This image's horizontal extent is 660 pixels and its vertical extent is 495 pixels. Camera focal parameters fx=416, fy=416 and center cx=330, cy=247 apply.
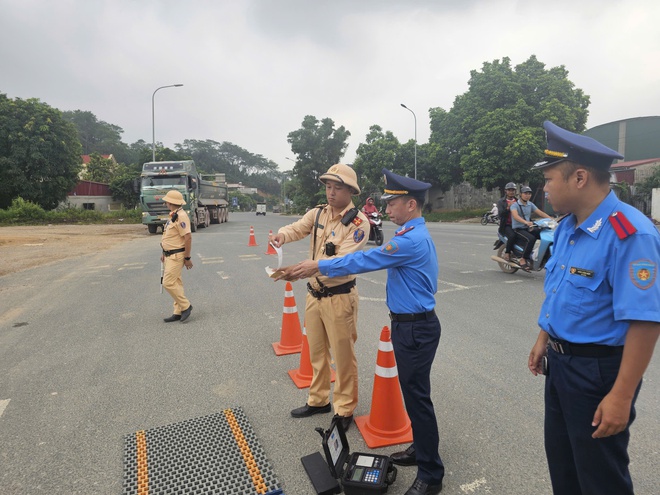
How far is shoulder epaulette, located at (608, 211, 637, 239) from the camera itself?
145 centimetres

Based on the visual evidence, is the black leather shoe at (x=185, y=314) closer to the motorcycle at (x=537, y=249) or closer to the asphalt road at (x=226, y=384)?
the asphalt road at (x=226, y=384)

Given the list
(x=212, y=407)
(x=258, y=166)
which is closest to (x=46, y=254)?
(x=212, y=407)

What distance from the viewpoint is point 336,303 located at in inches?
114

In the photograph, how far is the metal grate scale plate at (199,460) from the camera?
2359mm

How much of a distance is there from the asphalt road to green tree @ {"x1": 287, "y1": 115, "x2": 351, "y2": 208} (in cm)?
4405

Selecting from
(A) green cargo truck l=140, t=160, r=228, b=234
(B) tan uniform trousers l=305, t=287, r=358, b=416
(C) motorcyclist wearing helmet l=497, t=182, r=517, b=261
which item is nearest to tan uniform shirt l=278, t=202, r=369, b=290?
(B) tan uniform trousers l=305, t=287, r=358, b=416

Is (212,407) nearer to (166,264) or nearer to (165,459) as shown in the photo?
(165,459)

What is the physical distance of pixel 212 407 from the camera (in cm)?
330

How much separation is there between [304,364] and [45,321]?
4255mm

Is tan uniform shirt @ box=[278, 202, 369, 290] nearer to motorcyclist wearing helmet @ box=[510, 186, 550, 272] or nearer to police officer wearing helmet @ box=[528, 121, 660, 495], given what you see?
police officer wearing helmet @ box=[528, 121, 660, 495]

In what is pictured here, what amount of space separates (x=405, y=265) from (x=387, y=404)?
43.2 inches

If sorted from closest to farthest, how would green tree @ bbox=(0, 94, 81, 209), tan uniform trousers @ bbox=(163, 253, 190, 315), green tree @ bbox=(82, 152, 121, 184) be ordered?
tan uniform trousers @ bbox=(163, 253, 190, 315) → green tree @ bbox=(0, 94, 81, 209) → green tree @ bbox=(82, 152, 121, 184)

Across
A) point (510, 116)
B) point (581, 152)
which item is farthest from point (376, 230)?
point (510, 116)

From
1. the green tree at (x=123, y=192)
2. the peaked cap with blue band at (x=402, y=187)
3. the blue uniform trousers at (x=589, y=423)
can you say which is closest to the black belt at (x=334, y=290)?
the peaked cap with blue band at (x=402, y=187)
